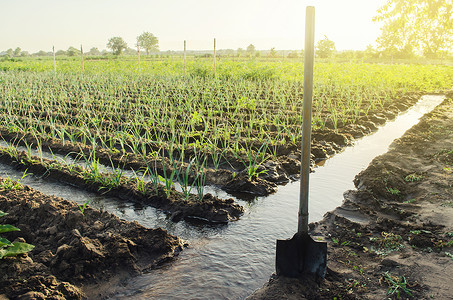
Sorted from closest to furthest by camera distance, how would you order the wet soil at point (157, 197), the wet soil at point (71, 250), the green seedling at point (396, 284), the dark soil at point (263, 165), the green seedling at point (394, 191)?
the green seedling at point (396, 284)
the wet soil at point (71, 250)
the wet soil at point (157, 197)
the green seedling at point (394, 191)
the dark soil at point (263, 165)

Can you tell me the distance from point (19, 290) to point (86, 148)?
13.5 ft

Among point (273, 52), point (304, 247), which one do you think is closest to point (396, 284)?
point (304, 247)

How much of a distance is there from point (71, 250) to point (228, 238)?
4.41ft

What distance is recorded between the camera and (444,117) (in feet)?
30.8

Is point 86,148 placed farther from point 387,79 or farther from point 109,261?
point 387,79

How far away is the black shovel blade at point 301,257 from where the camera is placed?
2787 mm

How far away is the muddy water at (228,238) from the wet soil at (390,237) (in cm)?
26

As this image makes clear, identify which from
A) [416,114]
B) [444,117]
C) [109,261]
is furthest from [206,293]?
[416,114]

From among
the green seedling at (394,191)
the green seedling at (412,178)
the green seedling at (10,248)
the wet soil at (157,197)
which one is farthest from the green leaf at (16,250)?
the green seedling at (412,178)

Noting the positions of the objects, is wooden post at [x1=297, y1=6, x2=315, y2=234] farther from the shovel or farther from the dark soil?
the dark soil

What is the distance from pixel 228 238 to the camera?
3.66 m

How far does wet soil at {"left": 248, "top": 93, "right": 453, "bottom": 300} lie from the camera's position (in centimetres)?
267

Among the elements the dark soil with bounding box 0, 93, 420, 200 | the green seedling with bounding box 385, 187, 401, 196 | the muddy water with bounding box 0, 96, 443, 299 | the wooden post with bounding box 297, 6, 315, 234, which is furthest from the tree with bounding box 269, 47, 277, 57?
the wooden post with bounding box 297, 6, 315, 234

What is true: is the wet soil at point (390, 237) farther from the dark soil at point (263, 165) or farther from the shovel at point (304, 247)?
the dark soil at point (263, 165)
